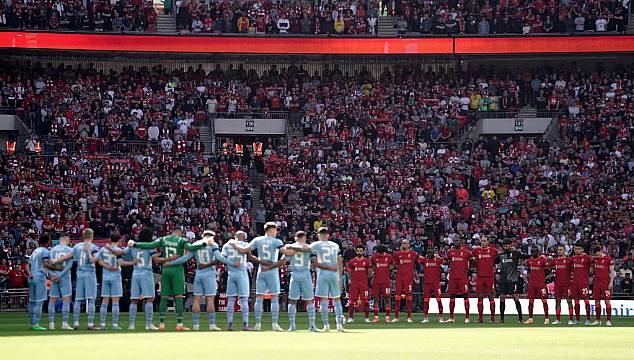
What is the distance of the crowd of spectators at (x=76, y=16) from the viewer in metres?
51.8

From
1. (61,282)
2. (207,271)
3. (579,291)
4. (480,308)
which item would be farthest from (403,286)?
(61,282)

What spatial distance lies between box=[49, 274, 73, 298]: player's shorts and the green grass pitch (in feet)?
3.54

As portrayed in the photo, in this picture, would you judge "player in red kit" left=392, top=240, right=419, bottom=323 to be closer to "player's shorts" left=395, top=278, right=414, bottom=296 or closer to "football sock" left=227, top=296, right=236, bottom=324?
"player's shorts" left=395, top=278, right=414, bottom=296

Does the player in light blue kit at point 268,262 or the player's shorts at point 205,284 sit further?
the player's shorts at point 205,284

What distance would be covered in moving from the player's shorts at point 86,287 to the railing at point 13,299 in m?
11.9

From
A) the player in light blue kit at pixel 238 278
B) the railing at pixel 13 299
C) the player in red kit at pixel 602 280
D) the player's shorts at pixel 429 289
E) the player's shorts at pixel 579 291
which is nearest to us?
the player in light blue kit at pixel 238 278

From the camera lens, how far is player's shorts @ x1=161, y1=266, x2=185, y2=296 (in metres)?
26.3

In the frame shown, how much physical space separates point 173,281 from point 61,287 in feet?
9.56

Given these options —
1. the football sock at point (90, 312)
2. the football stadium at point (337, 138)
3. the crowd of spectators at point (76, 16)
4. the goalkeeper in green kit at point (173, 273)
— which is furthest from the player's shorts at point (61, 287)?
the crowd of spectators at point (76, 16)

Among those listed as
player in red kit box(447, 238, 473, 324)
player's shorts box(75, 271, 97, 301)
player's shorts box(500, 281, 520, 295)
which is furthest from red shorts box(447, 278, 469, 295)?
player's shorts box(75, 271, 97, 301)

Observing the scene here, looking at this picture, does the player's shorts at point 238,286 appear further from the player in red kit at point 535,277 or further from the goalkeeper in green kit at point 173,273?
the player in red kit at point 535,277

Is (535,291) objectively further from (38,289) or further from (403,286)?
(38,289)

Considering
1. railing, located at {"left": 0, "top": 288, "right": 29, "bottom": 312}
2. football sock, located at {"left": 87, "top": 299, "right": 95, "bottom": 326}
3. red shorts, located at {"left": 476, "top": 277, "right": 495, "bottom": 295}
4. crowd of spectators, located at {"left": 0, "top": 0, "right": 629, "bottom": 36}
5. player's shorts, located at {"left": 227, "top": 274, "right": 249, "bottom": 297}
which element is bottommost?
railing, located at {"left": 0, "top": 288, "right": 29, "bottom": 312}

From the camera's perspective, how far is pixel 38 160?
4722cm
